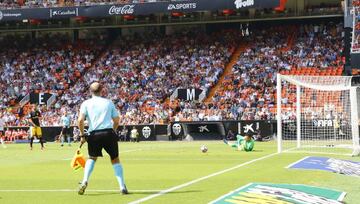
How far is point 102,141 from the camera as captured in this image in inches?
492

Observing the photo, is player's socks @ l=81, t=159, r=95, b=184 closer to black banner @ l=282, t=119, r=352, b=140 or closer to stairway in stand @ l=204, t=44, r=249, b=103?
black banner @ l=282, t=119, r=352, b=140

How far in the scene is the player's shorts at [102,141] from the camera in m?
12.5

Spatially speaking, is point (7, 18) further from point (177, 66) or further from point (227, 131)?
point (227, 131)

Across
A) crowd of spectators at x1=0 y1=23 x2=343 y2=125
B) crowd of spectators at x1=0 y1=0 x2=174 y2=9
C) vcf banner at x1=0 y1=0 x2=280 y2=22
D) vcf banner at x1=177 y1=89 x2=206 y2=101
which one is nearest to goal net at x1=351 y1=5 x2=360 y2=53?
crowd of spectators at x1=0 y1=23 x2=343 y2=125

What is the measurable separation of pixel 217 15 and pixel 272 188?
1781 inches

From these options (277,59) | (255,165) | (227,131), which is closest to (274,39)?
(277,59)

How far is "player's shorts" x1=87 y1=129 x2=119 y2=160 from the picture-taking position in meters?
12.5

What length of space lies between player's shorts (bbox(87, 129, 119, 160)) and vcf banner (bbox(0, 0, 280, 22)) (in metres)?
Result: 40.6

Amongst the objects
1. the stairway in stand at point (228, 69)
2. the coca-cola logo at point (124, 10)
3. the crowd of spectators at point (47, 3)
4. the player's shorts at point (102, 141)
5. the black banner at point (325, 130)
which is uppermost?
the crowd of spectators at point (47, 3)

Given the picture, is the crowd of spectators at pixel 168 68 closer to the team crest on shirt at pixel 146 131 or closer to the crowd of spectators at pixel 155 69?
the crowd of spectators at pixel 155 69

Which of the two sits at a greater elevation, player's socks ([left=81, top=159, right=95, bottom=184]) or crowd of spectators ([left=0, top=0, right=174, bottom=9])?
crowd of spectators ([left=0, top=0, right=174, bottom=9])

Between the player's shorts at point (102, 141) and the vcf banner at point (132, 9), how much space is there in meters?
40.6

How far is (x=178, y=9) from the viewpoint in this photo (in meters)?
54.1

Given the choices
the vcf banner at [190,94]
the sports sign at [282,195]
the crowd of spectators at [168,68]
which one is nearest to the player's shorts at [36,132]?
the crowd of spectators at [168,68]
